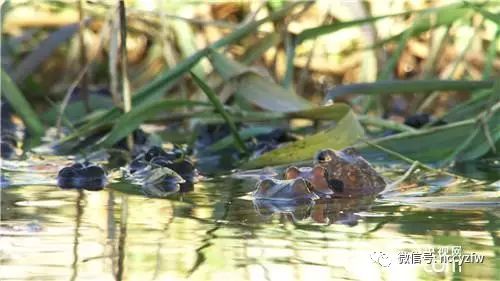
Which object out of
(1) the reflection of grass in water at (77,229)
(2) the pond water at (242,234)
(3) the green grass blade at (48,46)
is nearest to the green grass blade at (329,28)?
(2) the pond water at (242,234)

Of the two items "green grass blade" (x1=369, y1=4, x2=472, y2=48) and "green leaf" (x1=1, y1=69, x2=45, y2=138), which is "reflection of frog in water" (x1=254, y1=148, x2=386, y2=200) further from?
"green leaf" (x1=1, y1=69, x2=45, y2=138)

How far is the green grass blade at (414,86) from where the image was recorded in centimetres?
269

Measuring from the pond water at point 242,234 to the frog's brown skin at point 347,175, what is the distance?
6 centimetres

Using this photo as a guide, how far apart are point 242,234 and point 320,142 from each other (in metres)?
0.79

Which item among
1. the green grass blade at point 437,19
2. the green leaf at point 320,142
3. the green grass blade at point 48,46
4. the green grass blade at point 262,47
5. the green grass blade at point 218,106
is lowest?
the green leaf at point 320,142

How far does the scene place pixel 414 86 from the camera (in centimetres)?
273

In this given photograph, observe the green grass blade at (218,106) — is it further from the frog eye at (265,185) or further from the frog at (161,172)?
the frog eye at (265,185)

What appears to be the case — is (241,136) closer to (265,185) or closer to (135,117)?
(135,117)

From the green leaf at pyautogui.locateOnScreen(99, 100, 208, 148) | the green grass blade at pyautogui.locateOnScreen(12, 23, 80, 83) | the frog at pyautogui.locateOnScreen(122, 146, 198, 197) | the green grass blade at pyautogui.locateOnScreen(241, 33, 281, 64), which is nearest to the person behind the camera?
the frog at pyautogui.locateOnScreen(122, 146, 198, 197)

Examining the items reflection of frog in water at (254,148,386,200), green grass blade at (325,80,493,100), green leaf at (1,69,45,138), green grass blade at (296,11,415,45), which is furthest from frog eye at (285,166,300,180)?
green leaf at (1,69,45,138)

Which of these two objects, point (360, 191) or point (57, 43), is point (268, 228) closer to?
point (360, 191)

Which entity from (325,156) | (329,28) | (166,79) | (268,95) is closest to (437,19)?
(329,28)

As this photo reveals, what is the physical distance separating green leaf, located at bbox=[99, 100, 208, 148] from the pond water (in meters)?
0.40

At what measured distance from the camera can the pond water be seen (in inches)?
54.4
